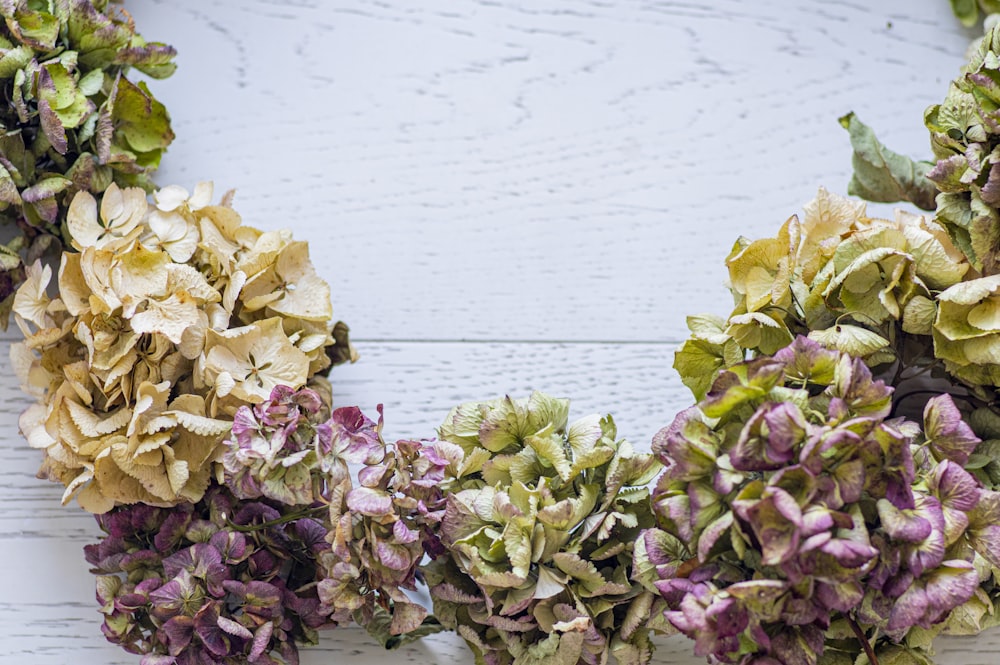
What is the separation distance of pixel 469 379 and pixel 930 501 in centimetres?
40

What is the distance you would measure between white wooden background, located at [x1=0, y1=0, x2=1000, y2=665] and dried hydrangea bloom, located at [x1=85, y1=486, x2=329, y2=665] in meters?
0.12

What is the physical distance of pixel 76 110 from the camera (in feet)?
2.48

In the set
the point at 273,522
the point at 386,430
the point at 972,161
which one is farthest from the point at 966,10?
the point at 273,522

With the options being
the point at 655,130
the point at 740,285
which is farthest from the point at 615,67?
Result: the point at 740,285

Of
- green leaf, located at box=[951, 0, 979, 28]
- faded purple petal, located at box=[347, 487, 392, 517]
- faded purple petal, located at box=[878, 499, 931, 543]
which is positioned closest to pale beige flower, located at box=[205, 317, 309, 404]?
faded purple petal, located at box=[347, 487, 392, 517]

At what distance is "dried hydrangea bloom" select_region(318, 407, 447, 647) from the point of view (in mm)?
676

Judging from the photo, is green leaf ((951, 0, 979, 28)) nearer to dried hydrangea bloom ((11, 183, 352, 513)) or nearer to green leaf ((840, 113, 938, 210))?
green leaf ((840, 113, 938, 210))

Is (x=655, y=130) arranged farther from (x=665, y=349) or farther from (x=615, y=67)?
(x=665, y=349)

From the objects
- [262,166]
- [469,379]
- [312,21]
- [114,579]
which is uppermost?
[312,21]

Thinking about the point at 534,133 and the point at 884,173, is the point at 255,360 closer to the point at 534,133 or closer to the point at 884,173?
the point at 534,133

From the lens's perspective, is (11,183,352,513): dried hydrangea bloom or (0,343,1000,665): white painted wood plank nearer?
(11,183,352,513): dried hydrangea bloom

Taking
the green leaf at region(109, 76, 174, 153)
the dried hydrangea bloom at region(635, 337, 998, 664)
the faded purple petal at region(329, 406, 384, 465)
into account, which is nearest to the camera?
the dried hydrangea bloom at region(635, 337, 998, 664)

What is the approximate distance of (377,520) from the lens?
26.6 inches

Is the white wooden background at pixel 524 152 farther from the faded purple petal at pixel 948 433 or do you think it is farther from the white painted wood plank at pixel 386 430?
the faded purple petal at pixel 948 433
